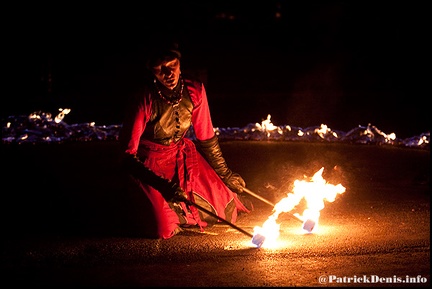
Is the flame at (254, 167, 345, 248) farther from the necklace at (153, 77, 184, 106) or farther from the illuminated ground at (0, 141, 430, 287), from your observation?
the necklace at (153, 77, 184, 106)

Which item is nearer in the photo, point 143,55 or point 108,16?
point 143,55

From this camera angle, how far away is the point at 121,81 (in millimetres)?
17016

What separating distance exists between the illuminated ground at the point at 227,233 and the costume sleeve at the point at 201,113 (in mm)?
922

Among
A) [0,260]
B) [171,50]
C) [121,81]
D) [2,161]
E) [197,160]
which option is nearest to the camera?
[0,260]

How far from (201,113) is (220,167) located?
57cm

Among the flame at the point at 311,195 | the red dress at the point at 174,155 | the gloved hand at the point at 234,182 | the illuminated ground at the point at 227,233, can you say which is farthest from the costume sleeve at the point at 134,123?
the flame at the point at 311,195

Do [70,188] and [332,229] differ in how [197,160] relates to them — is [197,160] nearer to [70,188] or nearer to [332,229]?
[332,229]

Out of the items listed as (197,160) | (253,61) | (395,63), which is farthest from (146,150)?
(395,63)

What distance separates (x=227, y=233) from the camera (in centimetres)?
613

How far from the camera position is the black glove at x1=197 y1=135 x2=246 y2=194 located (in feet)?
21.2

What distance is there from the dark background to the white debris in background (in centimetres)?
185

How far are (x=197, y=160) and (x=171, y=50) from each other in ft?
3.72

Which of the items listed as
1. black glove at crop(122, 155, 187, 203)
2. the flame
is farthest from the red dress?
the flame

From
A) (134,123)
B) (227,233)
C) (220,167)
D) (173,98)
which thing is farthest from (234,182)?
(134,123)
